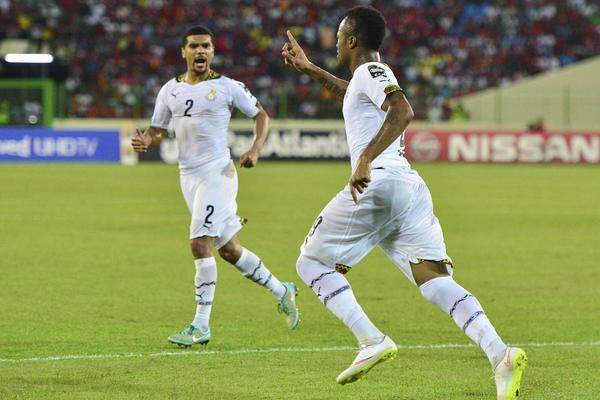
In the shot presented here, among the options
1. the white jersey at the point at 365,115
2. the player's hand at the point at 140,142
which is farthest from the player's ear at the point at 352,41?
the player's hand at the point at 140,142

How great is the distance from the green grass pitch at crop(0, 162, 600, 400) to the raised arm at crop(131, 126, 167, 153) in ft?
4.46

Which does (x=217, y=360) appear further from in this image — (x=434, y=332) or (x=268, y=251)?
(x=268, y=251)

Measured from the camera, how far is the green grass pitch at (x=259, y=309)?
22.9ft

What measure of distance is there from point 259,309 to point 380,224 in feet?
13.1

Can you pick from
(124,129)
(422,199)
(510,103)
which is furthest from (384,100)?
(510,103)

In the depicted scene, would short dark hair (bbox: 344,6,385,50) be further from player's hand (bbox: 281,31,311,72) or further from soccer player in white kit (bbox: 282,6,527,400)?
player's hand (bbox: 281,31,311,72)

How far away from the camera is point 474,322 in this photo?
620 centimetres

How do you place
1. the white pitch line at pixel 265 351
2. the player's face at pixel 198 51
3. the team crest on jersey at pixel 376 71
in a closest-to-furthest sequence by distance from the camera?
the team crest on jersey at pixel 376 71
the white pitch line at pixel 265 351
the player's face at pixel 198 51

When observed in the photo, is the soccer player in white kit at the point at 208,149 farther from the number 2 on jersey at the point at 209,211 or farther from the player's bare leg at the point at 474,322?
the player's bare leg at the point at 474,322

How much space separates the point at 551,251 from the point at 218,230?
23.8 feet

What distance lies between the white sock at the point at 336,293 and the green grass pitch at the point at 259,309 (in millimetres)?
498

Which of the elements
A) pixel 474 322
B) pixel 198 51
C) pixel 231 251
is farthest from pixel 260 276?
pixel 474 322

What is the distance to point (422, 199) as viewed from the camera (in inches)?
254

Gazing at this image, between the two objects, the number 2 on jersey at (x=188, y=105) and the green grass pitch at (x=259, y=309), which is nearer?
the green grass pitch at (x=259, y=309)
